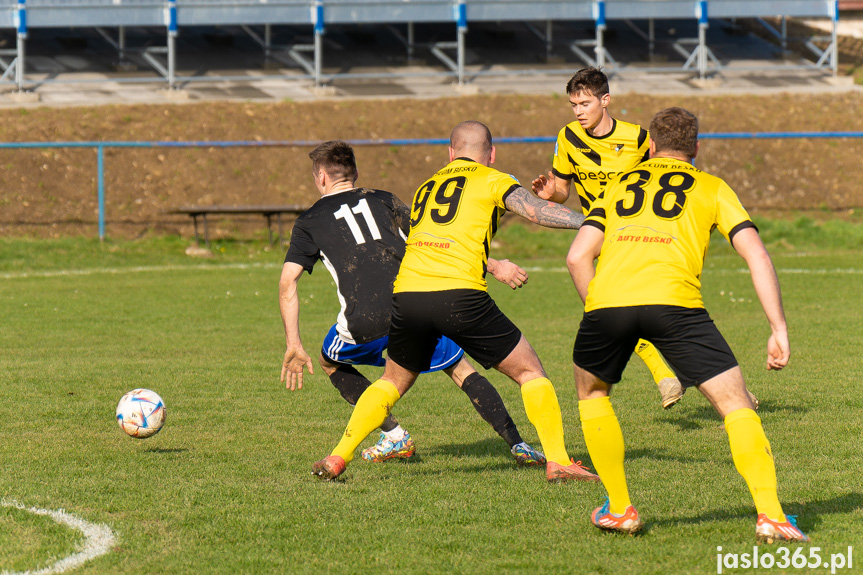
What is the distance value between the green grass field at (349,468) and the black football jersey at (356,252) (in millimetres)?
960

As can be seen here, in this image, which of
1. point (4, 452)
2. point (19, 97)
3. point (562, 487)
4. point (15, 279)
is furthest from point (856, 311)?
point (19, 97)

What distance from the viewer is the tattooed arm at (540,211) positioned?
5.45 m

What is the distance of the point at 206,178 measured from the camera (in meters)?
22.9

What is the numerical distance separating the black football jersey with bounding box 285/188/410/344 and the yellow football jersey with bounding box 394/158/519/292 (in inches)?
17.9

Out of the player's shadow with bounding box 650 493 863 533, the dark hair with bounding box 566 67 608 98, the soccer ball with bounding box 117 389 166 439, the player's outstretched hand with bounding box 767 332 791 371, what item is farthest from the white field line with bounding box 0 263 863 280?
the player's outstretched hand with bounding box 767 332 791 371

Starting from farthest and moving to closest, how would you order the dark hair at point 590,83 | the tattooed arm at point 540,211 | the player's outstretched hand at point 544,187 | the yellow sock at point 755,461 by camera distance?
the dark hair at point 590,83 < the player's outstretched hand at point 544,187 < the tattooed arm at point 540,211 < the yellow sock at point 755,461

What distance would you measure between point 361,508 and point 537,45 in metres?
29.8

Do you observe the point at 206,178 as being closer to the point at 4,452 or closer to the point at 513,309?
the point at 513,309

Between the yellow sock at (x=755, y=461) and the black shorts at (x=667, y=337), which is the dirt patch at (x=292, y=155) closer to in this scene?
the black shorts at (x=667, y=337)

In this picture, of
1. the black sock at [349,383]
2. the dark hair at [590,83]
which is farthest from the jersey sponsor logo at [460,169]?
the dark hair at [590,83]

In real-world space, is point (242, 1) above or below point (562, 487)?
above

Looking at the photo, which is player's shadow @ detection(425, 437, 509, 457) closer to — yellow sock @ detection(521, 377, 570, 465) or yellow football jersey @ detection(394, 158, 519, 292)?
yellow sock @ detection(521, 377, 570, 465)

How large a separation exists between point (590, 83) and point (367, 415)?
3.21 meters

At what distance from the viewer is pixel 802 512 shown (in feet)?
16.2
